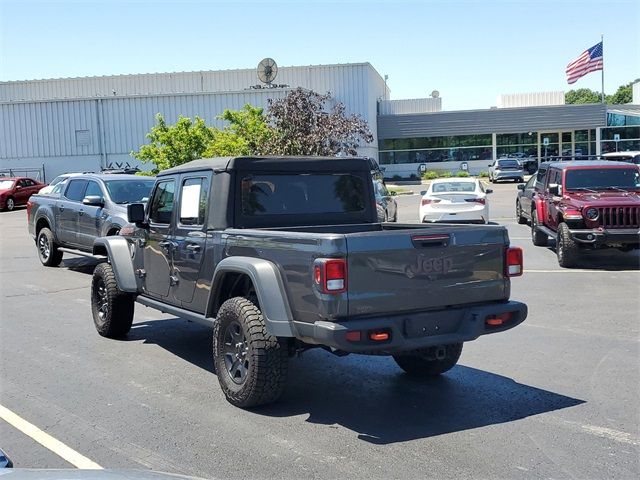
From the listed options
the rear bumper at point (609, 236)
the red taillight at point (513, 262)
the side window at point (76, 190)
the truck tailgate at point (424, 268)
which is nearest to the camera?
the truck tailgate at point (424, 268)

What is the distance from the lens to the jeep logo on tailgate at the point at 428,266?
212 inches

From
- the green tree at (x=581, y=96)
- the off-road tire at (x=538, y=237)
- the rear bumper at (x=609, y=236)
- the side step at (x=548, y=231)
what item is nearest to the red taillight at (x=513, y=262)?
the rear bumper at (x=609, y=236)

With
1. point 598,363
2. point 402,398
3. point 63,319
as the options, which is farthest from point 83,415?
point 598,363

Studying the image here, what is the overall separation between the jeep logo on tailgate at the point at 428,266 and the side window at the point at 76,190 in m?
10.1

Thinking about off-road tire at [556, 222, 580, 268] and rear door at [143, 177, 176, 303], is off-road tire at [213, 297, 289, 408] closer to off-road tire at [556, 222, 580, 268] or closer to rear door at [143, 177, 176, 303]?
rear door at [143, 177, 176, 303]

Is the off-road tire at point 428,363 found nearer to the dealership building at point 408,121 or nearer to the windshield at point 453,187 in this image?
the windshield at point 453,187

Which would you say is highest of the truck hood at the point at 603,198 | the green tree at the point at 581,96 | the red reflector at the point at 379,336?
the green tree at the point at 581,96

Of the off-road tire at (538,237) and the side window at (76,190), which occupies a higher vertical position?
the side window at (76,190)

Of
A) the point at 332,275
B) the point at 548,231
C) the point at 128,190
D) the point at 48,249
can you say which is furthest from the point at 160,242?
the point at 548,231

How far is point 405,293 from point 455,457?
3.94ft

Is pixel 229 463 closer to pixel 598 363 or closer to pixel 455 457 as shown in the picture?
pixel 455 457

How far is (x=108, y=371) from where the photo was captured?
7.11m

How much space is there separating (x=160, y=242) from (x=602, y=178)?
1047cm

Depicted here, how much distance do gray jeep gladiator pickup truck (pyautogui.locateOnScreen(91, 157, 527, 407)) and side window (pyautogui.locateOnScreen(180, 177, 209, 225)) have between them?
19mm
